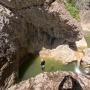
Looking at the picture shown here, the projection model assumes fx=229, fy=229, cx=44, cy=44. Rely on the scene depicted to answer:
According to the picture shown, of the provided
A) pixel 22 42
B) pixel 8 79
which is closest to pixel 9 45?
pixel 8 79

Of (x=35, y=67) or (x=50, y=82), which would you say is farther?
(x=35, y=67)

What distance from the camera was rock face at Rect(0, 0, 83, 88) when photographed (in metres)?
12.4

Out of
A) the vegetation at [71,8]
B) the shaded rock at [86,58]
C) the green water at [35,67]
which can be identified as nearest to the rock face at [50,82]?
the green water at [35,67]

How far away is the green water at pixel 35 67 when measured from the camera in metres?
15.3

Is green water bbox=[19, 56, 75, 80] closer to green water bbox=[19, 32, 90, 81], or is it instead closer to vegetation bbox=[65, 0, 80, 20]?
green water bbox=[19, 32, 90, 81]

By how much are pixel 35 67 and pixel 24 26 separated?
10.2ft

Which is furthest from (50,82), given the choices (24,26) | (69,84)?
(24,26)

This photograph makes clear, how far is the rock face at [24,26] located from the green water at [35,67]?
39.8 inches

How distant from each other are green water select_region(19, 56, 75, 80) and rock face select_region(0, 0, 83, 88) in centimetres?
101

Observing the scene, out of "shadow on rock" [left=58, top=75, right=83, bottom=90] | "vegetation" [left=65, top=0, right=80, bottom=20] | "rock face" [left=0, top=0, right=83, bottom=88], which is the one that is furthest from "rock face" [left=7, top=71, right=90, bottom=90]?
"vegetation" [left=65, top=0, right=80, bottom=20]

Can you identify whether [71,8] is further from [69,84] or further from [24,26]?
[69,84]

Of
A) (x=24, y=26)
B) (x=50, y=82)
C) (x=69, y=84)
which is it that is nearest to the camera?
(x=69, y=84)

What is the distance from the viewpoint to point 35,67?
16344 millimetres

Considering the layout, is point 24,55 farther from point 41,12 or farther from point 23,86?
point 23,86
